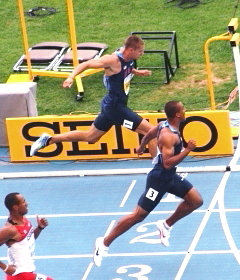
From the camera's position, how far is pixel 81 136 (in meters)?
15.7

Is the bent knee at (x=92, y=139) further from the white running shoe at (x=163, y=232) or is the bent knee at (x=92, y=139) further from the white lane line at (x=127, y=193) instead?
the white running shoe at (x=163, y=232)

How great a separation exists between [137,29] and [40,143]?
7804 millimetres

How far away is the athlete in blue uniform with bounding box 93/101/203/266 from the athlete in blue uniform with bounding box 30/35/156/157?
5.23 feet

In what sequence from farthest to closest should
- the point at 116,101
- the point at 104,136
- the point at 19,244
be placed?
the point at 104,136 < the point at 116,101 < the point at 19,244

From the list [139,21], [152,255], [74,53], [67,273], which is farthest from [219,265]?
[139,21]

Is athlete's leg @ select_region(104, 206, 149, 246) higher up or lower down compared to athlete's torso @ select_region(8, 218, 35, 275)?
lower down

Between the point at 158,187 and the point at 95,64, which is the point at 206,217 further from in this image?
the point at 95,64

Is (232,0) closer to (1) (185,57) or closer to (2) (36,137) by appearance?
(1) (185,57)

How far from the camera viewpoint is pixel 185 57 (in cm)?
2148

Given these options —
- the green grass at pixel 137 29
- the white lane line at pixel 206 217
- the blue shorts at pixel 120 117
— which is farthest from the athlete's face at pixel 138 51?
the green grass at pixel 137 29

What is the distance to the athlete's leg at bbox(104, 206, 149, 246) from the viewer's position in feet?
43.1

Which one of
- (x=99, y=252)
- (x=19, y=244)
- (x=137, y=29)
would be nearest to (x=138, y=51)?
(x=99, y=252)

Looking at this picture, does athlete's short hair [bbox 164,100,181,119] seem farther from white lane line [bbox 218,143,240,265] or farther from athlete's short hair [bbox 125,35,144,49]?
white lane line [bbox 218,143,240,265]

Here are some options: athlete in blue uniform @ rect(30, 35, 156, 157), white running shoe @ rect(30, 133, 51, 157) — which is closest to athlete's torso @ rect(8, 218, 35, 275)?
athlete in blue uniform @ rect(30, 35, 156, 157)
